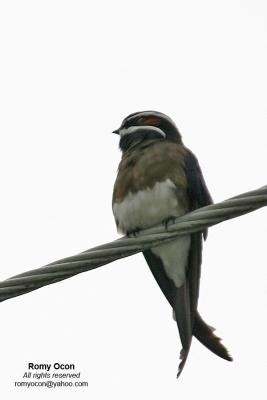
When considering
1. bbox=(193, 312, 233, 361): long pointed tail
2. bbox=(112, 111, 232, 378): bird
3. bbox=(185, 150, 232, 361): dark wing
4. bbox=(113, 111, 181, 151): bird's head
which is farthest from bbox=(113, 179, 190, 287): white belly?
bbox=(113, 111, 181, 151): bird's head

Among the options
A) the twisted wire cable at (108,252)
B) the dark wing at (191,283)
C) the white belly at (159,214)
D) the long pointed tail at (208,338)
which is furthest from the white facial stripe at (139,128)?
the twisted wire cable at (108,252)

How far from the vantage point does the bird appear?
19.0ft

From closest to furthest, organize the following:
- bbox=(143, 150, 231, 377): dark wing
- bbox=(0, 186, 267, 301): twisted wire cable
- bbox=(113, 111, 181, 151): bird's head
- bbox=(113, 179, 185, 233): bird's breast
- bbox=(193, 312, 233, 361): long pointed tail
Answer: bbox=(0, 186, 267, 301): twisted wire cable < bbox=(193, 312, 233, 361): long pointed tail < bbox=(143, 150, 231, 377): dark wing < bbox=(113, 179, 185, 233): bird's breast < bbox=(113, 111, 181, 151): bird's head

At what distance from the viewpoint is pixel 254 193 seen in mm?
4113

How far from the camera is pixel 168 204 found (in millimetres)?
5758

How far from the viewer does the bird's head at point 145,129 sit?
668 centimetres

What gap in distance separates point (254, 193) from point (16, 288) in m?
1.26

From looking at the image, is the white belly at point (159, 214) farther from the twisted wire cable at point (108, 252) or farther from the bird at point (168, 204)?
the twisted wire cable at point (108, 252)

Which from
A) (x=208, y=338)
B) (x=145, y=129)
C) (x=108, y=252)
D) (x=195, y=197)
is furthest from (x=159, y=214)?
(x=108, y=252)

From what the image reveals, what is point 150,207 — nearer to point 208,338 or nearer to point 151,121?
point 208,338

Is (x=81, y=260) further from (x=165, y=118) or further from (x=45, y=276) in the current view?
(x=165, y=118)

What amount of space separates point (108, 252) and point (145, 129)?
258 cm

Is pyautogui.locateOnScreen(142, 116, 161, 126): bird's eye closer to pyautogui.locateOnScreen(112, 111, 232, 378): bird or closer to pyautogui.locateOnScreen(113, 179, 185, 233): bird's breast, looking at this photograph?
pyautogui.locateOnScreen(112, 111, 232, 378): bird

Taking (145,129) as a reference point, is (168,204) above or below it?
below
